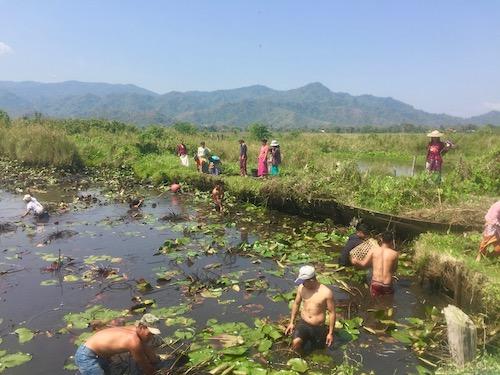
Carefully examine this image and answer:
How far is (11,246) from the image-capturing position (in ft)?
42.4

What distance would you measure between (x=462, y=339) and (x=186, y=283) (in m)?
6.07

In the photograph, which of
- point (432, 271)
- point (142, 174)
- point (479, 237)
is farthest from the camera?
point (142, 174)

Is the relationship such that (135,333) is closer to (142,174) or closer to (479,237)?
(479,237)

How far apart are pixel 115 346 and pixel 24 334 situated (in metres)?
2.96

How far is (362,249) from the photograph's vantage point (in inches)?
386

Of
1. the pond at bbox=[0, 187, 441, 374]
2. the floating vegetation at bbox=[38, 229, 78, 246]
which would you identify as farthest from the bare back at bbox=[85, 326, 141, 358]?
the floating vegetation at bbox=[38, 229, 78, 246]

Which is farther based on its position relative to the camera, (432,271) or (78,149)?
(78,149)

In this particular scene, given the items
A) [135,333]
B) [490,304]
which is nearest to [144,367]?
[135,333]

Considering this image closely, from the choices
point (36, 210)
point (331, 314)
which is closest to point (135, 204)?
point (36, 210)

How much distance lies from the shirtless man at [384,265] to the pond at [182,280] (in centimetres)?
24

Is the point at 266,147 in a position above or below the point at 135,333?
above

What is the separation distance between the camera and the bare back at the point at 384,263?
838 cm

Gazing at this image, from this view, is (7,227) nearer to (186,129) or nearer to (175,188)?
(175,188)

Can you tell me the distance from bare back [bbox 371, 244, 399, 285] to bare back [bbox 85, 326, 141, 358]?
4926mm
